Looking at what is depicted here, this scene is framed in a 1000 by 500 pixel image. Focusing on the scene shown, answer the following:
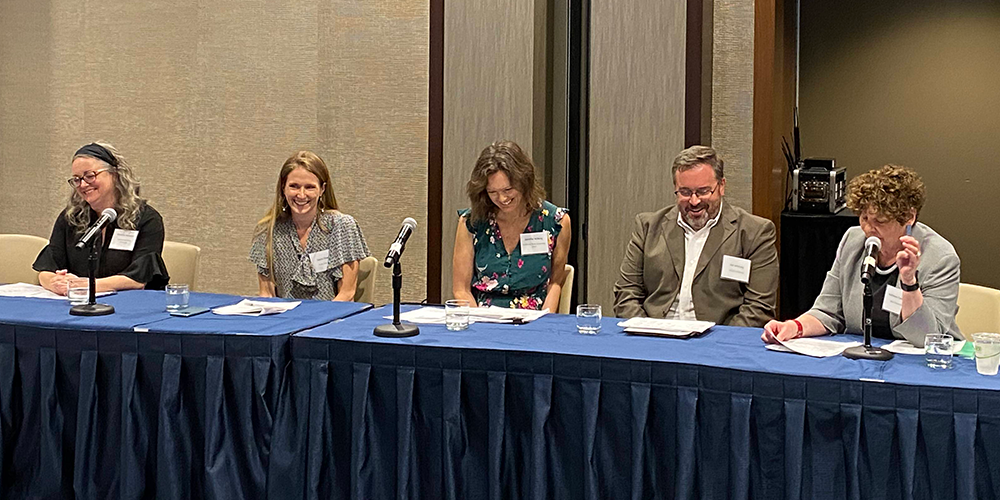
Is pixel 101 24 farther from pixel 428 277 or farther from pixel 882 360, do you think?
pixel 882 360

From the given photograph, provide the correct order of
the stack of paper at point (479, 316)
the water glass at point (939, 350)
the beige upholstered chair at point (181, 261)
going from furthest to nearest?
the beige upholstered chair at point (181, 261)
the stack of paper at point (479, 316)
the water glass at point (939, 350)

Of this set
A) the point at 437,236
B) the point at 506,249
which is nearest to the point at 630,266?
the point at 506,249

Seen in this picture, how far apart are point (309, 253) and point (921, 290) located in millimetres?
2206

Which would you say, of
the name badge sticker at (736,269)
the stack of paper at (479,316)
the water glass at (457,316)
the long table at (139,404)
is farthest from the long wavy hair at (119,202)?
the name badge sticker at (736,269)

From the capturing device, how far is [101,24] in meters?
5.66

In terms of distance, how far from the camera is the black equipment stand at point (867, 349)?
2465 millimetres

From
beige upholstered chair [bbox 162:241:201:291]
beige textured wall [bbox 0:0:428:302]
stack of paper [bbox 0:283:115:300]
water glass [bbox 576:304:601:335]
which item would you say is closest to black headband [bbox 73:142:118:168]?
beige upholstered chair [bbox 162:241:201:291]

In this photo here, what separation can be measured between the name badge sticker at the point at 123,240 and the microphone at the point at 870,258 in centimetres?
265

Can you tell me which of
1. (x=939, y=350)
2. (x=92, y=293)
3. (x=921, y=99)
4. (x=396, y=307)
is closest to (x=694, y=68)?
(x=396, y=307)

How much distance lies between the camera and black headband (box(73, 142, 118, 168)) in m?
3.91

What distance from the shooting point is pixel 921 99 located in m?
6.80

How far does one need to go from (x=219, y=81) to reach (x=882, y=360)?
13.4 ft

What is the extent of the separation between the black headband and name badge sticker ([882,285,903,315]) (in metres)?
2.87

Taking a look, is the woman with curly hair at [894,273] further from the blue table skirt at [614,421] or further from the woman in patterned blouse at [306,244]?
the woman in patterned blouse at [306,244]
